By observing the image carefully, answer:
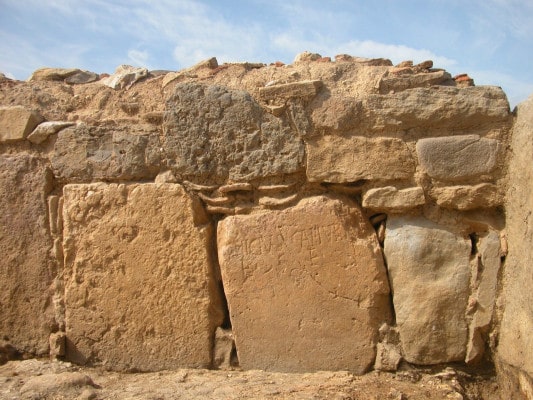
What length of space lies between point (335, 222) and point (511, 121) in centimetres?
86

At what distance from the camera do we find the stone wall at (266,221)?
8.04 ft

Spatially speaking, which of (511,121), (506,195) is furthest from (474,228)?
(511,121)

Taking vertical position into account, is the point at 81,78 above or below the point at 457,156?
above

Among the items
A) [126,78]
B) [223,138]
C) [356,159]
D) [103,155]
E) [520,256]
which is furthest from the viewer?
[126,78]

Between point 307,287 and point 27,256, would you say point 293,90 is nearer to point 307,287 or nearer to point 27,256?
point 307,287

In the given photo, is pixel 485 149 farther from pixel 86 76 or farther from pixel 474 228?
pixel 86 76

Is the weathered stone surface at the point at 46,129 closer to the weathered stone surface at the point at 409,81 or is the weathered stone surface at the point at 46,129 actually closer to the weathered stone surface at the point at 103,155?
the weathered stone surface at the point at 103,155

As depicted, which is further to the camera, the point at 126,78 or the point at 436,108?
the point at 126,78

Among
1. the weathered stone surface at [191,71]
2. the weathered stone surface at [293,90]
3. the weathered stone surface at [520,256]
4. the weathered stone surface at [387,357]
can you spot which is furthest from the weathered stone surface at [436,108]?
the weathered stone surface at [387,357]

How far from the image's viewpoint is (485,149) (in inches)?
95.3

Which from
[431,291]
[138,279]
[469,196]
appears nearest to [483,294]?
[431,291]

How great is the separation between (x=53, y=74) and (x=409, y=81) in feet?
6.32

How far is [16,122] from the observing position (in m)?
2.86

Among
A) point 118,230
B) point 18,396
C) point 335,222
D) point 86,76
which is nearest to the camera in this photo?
point 18,396
